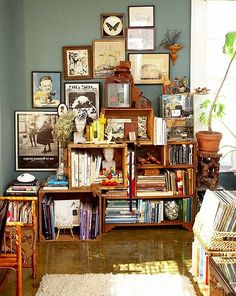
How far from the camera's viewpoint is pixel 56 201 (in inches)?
195

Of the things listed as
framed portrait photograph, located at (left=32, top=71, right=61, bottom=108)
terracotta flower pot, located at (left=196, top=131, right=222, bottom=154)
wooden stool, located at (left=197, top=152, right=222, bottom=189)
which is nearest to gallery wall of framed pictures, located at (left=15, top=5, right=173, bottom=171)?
framed portrait photograph, located at (left=32, top=71, right=61, bottom=108)

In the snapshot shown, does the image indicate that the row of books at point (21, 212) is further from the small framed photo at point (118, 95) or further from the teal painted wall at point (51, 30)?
the small framed photo at point (118, 95)

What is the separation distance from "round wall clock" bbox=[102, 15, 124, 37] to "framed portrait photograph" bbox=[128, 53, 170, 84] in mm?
287

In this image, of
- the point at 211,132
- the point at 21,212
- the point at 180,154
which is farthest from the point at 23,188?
the point at 211,132

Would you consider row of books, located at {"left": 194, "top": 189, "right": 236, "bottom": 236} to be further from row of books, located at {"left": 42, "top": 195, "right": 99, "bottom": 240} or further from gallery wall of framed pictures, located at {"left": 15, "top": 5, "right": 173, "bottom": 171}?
gallery wall of framed pictures, located at {"left": 15, "top": 5, "right": 173, "bottom": 171}

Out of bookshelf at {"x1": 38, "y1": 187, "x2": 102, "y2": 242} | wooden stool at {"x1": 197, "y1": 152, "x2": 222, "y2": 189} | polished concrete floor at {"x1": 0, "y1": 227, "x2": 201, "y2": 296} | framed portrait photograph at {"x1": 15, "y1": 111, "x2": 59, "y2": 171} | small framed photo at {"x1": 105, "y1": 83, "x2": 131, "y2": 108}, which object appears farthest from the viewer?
framed portrait photograph at {"x1": 15, "y1": 111, "x2": 59, "y2": 171}

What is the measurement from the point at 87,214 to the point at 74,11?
7.08 ft

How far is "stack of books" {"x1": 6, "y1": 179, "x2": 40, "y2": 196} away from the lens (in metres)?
4.93

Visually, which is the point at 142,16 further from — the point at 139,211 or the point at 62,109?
the point at 139,211

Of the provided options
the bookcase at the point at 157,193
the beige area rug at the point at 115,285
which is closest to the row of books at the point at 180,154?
the bookcase at the point at 157,193

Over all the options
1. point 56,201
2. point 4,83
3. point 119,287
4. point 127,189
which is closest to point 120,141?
point 127,189

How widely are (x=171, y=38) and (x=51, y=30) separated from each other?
1.29 meters

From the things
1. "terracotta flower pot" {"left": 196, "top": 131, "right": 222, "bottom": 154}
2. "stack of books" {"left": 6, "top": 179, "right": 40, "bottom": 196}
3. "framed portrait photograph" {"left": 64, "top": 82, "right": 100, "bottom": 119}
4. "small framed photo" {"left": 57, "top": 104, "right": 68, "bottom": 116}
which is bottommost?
"stack of books" {"left": 6, "top": 179, "right": 40, "bottom": 196}

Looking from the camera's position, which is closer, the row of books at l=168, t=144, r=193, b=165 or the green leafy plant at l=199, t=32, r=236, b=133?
the green leafy plant at l=199, t=32, r=236, b=133
